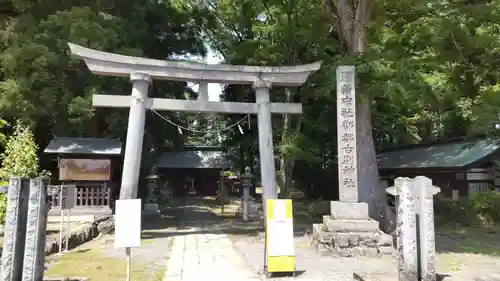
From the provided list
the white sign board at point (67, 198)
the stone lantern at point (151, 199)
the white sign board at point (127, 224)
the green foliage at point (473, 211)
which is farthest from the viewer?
the stone lantern at point (151, 199)

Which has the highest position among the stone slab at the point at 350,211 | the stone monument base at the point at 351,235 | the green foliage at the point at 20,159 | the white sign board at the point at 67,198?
the green foliage at the point at 20,159

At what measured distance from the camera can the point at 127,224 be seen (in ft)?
22.2

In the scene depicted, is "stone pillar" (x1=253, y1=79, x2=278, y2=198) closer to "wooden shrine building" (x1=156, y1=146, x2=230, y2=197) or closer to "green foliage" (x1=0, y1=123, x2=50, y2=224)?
"green foliage" (x1=0, y1=123, x2=50, y2=224)

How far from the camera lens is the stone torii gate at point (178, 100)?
12.5m

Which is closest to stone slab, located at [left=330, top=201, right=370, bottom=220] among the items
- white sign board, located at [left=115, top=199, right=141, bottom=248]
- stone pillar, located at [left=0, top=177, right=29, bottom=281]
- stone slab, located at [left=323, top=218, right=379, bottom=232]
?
stone slab, located at [left=323, top=218, right=379, bottom=232]

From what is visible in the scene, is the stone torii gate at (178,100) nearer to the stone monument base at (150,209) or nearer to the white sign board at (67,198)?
the white sign board at (67,198)

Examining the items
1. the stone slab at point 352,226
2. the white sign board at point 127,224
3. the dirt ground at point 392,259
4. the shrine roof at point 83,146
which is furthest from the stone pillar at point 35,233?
the shrine roof at point 83,146

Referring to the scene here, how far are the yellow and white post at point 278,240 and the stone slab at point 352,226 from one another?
9.94 feet

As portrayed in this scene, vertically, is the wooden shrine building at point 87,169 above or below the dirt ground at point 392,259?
above

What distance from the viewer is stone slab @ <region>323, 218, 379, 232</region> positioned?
1040 centimetres

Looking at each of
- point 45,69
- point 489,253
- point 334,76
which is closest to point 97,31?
point 45,69

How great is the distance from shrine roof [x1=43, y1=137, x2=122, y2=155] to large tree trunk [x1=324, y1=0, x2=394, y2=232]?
9153 millimetres

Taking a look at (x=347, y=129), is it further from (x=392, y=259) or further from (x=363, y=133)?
(x=392, y=259)

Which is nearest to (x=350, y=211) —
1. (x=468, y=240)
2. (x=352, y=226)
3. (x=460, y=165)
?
(x=352, y=226)
